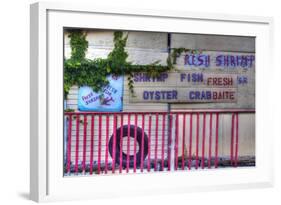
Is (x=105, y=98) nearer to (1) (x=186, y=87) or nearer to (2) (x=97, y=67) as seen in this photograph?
(2) (x=97, y=67)

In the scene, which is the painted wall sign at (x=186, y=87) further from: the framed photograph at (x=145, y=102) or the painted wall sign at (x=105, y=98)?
the painted wall sign at (x=105, y=98)

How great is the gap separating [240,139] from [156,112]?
831 mm

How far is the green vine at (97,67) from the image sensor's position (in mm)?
4723

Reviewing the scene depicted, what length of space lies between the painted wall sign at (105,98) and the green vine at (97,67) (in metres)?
0.04

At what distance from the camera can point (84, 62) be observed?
4.80 meters

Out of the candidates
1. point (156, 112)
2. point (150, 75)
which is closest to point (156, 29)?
point (150, 75)

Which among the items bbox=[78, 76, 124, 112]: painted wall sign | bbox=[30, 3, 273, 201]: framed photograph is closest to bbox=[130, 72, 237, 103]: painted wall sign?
bbox=[30, 3, 273, 201]: framed photograph

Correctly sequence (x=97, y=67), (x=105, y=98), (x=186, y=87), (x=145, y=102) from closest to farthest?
(x=97, y=67) → (x=105, y=98) → (x=145, y=102) → (x=186, y=87)

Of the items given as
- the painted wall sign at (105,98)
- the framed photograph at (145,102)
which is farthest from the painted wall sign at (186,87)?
the painted wall sign at (105,98)

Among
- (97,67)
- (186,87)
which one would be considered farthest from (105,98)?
(186,87)

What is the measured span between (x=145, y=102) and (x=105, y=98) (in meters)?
0.36

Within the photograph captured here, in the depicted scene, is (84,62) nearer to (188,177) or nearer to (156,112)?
(156,112)

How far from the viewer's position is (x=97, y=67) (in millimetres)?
4855

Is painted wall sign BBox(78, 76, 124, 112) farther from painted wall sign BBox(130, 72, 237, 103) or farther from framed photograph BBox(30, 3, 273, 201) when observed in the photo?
painted wall sign BBox(130, 72, 237, 103)
